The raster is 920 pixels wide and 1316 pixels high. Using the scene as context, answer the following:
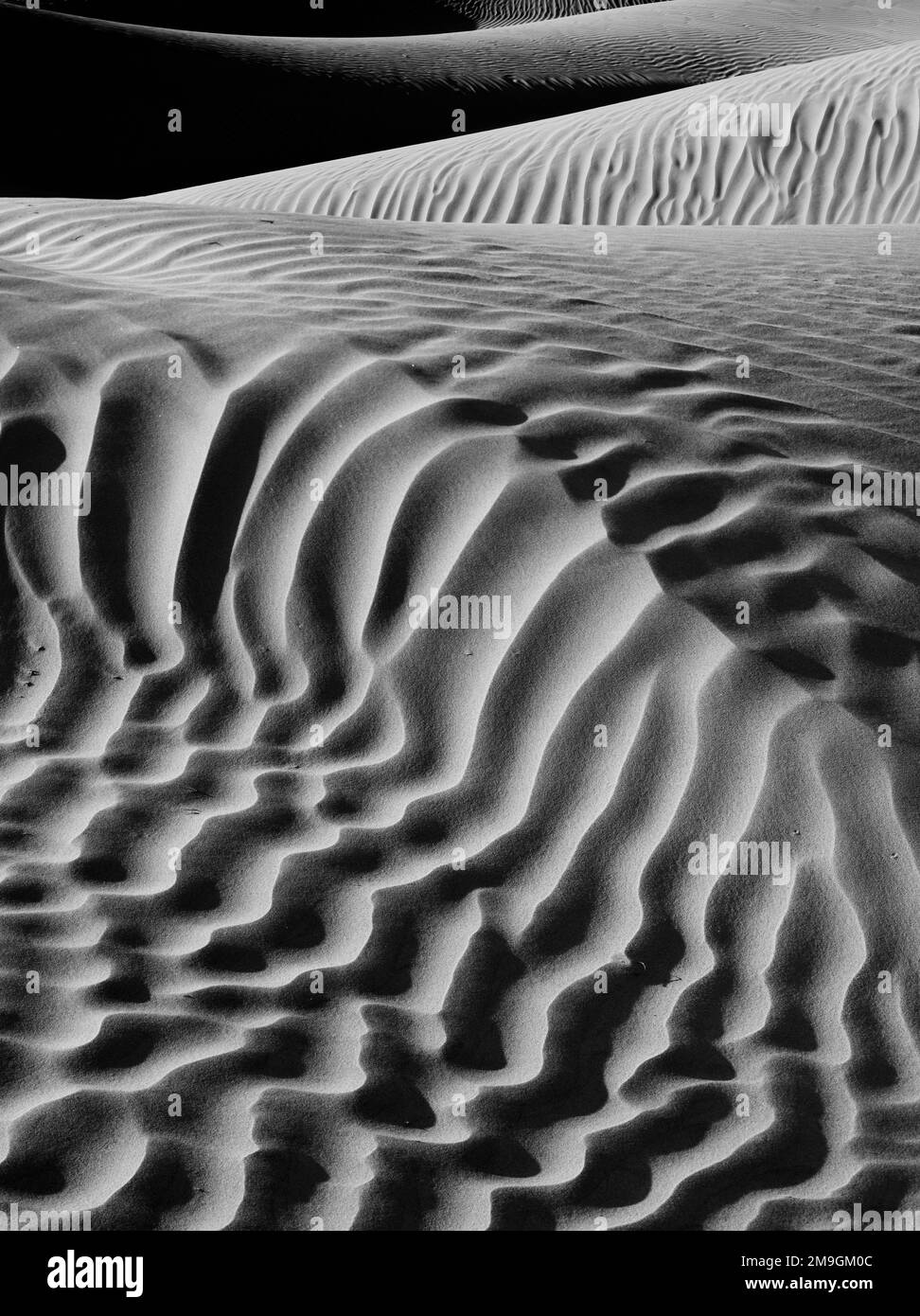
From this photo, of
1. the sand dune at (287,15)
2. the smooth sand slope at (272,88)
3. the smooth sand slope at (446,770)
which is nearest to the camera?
the smooth sand slope at (446,770)

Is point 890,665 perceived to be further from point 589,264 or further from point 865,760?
point 589,264

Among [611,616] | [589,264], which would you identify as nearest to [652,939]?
[611,616]

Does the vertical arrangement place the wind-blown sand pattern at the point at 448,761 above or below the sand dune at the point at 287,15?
below

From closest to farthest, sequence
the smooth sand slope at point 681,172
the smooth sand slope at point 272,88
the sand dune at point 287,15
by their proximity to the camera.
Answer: the smooth sand slope at point 681,172 < the smooth sand slope at point 272,88 < the sand dune at point 287,15

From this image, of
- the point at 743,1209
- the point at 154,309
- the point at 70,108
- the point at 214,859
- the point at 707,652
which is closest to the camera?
the point at 743,1209

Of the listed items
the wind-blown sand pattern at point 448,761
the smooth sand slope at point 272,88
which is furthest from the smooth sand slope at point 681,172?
the wind-blown sand pattern at point 448,761

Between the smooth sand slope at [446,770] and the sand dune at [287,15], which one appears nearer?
the smooth sand slope at [446,770]

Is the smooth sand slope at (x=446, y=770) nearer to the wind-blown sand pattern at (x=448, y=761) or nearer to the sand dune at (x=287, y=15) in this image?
the wind-blown sand pattern at (x=448, y=761)
